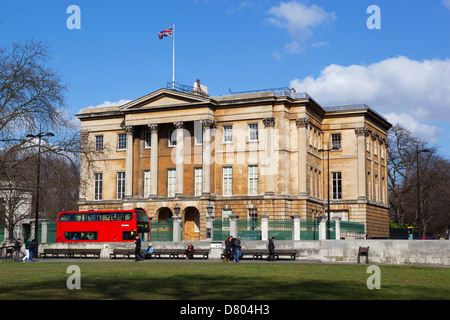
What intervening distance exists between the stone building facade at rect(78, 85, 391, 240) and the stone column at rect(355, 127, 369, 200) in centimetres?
10

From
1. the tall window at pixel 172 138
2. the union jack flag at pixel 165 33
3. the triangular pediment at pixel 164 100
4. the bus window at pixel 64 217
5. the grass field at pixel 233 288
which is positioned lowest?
the grass field at pixel 233 288

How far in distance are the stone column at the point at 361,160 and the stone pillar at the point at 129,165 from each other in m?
23.6

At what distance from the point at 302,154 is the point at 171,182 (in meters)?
13.8

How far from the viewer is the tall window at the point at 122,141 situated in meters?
70.2

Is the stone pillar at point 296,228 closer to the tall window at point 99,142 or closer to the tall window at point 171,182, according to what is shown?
the tall window at point 171,182

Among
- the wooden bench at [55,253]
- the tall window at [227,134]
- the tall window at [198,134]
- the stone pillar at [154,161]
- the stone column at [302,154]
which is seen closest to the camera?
the wooden bench at [55,253]

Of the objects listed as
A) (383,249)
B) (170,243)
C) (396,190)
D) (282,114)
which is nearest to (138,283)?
(383,249)

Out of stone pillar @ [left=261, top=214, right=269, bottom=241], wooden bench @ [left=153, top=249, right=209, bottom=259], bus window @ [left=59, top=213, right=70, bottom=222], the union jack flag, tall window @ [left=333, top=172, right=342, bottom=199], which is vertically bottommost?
wooden bench @ [left=153, top=249, right=209, bottom=259]

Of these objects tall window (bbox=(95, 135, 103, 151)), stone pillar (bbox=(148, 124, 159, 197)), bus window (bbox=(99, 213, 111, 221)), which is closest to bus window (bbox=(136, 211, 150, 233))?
bus window (bbox=(99, 213, 111, 221))

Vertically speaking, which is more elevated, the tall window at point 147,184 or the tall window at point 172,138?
the tall window at point 172,138

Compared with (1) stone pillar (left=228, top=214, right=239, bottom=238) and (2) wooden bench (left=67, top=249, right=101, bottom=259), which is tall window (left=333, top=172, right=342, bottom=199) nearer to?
(1) stone pillar (left=228, top=214, right=239, bottom=238)

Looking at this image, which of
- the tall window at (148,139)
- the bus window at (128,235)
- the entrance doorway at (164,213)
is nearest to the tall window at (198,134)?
the tall window at (148,139)

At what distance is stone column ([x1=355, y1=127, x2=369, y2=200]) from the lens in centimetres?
6712

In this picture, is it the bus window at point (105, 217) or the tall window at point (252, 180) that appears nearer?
the bus window at point (105, 217)
